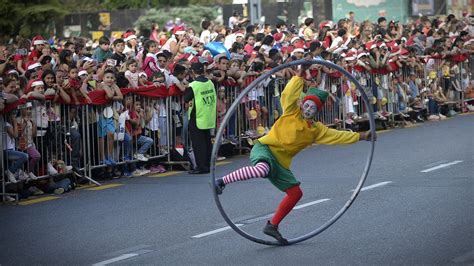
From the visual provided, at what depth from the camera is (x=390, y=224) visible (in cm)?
1139

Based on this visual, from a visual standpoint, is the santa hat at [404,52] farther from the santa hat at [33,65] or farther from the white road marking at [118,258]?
the white road marking at [118,258]

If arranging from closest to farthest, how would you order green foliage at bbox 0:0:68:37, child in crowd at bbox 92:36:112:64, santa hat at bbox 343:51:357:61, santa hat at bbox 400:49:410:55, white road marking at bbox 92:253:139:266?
white road marking at bbox 92:253:139:266 → child in crowd at bbox 92:36:112:64 → santa hat at bbox 343:51:357:61 → santa hat at bbox 400:49:410:55 → green foliage at bbox 0:0:68:37

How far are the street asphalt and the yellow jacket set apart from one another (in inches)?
38.3

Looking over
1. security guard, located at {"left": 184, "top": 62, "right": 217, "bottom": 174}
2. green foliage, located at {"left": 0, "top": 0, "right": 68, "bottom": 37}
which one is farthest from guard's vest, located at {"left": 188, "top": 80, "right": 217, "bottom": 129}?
green foliage, located at {"left": 0, "top": 0, "right": 68, "bottom": 37}

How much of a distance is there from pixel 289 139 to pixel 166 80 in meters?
8.15

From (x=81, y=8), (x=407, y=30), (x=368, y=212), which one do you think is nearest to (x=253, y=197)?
(x=368, y=212)

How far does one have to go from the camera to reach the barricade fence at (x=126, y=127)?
1514 cm

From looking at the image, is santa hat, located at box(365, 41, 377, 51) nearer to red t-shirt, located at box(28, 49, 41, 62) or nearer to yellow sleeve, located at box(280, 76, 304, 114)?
red t-shirt, located at box(28, 49, 41, 62)

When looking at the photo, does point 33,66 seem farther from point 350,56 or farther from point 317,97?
point 317,97

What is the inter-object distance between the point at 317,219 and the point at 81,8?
46363mm

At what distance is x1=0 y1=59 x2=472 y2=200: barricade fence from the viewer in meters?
15.1

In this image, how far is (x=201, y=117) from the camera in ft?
56.9

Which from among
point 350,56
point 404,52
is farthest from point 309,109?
point 404,52

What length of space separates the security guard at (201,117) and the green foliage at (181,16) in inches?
1354
